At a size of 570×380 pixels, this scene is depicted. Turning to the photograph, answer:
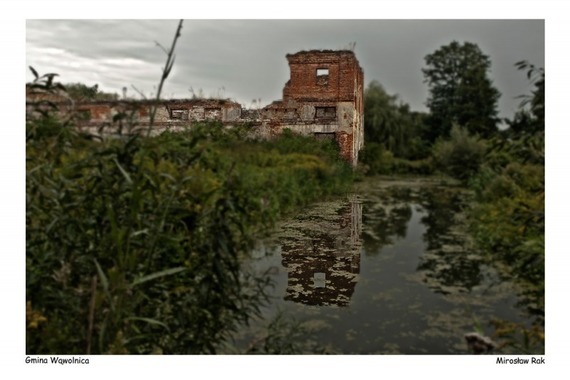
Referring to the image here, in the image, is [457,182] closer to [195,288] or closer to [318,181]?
[318,181]

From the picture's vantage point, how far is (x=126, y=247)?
3.43m

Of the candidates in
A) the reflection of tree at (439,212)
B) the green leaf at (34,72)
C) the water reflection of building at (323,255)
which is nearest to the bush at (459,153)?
the reflection of tree at (439,212)

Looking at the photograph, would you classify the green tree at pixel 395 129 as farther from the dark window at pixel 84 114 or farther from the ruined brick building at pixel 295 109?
the dark window at pixel 84 114

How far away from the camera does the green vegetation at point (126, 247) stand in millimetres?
3449

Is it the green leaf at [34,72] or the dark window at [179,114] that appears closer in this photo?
the green leaf at [34,72]

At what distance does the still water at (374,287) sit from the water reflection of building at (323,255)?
0.04 feet

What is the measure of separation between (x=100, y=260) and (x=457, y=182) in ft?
40.5

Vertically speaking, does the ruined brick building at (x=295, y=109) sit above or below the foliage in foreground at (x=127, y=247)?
above

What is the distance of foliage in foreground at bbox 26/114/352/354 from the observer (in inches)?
136

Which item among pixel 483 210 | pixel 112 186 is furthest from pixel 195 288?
pixel 483 210

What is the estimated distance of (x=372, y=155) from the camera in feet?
37.9

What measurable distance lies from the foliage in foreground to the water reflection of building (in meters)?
1.38

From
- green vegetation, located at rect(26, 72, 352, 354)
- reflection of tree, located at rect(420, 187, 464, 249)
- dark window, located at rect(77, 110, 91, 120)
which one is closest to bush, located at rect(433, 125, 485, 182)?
reflection of tree, located at rect(420, 187, 464, 249)

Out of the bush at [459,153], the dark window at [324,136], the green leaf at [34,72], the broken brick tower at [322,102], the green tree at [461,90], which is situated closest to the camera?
the green leaf at [34,72]
